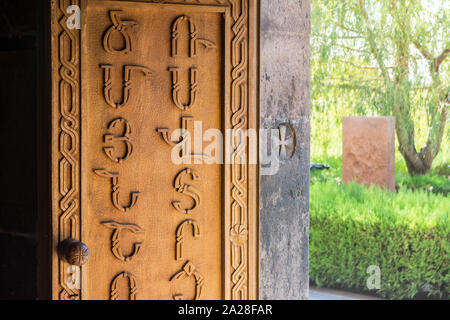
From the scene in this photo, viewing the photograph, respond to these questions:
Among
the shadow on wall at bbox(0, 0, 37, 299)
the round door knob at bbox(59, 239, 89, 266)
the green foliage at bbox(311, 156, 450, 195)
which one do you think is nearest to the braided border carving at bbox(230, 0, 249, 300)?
the round door knob at bbox(59, 239, 89, 266)

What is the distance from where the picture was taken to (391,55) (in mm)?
7184

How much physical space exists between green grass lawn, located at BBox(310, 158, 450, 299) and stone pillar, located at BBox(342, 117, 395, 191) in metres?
0.52

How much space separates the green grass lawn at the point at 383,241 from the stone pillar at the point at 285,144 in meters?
3.24

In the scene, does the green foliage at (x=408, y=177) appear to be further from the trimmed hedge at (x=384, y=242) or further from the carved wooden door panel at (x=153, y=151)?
the carved wooden door panel at (x=153, y=151)

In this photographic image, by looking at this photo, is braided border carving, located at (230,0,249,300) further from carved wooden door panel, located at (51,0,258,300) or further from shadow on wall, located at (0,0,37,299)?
shadow on wall, located at (0,0,37,299)

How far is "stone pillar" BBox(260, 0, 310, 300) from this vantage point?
2287 mm

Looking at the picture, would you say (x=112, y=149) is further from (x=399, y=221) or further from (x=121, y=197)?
(x=399, y=221)

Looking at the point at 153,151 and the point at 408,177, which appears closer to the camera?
the point at 153,151

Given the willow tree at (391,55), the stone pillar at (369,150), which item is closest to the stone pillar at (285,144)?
the stone pillar at (369,150)

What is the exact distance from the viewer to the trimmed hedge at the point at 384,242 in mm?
5289

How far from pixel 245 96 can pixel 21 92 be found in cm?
76

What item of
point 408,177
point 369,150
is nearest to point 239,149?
point 369,150

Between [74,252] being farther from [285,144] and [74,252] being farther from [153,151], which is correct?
[285,144]

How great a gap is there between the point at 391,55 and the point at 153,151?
5880 millimetres
